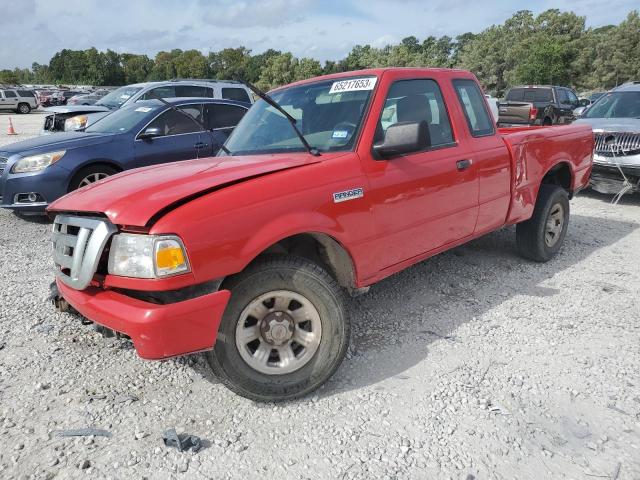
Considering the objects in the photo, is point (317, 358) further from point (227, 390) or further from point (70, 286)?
point (70, 286)

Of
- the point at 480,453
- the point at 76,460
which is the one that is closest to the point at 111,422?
the point at 76,460

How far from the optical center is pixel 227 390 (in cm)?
295

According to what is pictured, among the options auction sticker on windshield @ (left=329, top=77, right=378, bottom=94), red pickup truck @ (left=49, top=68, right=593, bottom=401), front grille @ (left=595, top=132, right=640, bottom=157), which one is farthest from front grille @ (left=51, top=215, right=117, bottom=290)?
front grille @ (left=595, top=132, right=640, bottom=157)

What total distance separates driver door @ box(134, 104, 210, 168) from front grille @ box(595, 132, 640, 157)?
633 centimetres

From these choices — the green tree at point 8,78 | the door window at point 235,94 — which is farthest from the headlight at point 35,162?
the green tree at point 8,78

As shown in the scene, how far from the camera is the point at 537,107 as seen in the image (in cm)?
1543

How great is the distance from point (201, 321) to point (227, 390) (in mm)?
755

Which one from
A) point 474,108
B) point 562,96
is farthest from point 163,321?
point 562,96

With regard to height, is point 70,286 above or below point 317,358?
above

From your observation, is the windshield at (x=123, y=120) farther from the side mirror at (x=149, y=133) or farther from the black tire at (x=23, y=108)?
the black tire at (x=23, y=108)

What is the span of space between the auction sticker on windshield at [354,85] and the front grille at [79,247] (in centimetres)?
191

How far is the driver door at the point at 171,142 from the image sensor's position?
693 cm

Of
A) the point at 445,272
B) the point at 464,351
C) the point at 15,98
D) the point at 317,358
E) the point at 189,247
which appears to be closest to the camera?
the point at 189,247

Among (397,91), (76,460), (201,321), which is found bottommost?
(76,460)
